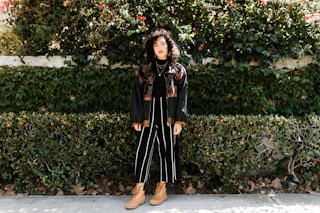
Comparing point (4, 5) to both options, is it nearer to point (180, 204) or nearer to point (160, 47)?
point (160, 47)

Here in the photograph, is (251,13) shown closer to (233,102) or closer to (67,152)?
(233,102)

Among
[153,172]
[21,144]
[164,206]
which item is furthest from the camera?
[153,172]

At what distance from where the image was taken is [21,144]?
409cm

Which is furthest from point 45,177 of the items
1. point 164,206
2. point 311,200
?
point 311,200

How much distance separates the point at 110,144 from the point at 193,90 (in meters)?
1.21

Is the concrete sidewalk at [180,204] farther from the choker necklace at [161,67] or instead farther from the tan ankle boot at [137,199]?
the choker necklace at [161,67]

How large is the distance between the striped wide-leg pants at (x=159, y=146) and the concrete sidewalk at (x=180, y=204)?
31 cm

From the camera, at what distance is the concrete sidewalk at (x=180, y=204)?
3.72m

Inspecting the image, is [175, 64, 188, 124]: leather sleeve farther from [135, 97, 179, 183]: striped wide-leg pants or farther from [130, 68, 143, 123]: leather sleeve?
[130, 68, 143, 123]: leather sleeve

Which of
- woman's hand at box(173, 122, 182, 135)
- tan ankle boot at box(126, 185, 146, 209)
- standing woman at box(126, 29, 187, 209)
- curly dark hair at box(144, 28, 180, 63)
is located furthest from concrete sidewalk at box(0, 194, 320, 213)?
curly dark hair at box(144, 28, 180, 63)

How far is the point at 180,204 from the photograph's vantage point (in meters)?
3.86

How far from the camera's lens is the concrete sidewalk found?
12.2 ft

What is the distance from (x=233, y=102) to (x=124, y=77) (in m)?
1.35

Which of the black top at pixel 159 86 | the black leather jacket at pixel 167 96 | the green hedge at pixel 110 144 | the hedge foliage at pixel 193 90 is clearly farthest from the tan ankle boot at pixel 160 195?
the hedge foliage at pixel 193 90
